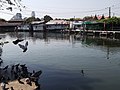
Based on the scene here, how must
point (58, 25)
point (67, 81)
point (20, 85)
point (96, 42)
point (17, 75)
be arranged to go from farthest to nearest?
point (58, 25), point (96, 42), point (67, 81), point (17, 75), point (20, 85)

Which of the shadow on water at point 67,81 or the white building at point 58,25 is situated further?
the white building at point 58,25

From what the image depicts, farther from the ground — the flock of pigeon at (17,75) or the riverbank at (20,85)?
the flock of pigeon at (17,75)

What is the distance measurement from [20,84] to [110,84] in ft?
28.7

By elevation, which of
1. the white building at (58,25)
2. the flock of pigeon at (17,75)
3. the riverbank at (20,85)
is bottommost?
the riverbank at (20,85)

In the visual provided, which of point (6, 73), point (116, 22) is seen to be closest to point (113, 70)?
point (6, 73)

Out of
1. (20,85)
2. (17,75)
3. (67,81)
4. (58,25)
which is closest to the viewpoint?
(20,85)

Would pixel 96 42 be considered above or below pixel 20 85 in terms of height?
above

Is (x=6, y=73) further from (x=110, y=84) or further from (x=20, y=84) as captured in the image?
(x=110, y=84)

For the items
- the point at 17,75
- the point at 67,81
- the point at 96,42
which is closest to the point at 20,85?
the point at 17,75

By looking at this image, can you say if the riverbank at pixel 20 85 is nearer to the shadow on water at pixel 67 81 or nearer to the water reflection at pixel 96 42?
the shadow on water at pixel 67 81

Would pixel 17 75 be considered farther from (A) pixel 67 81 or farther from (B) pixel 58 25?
(B) pixel 58 25

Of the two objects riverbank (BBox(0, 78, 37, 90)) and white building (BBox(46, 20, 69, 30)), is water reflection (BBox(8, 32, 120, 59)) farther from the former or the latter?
white building (BBox(46, 20, 69, 30))

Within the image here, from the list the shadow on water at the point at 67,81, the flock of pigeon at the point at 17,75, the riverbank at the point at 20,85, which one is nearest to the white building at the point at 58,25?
the shadow on water at the point at 67,81

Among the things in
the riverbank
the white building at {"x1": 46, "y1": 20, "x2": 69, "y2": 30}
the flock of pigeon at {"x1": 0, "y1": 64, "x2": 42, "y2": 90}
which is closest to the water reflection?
the flock of pigeon at {"x1": 0, "y1": 64, "x2": 42, "y2": 90}
